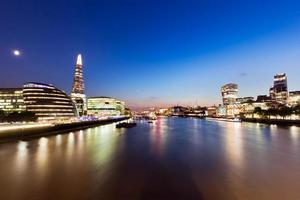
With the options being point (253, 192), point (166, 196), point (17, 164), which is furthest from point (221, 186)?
point (17, 164)

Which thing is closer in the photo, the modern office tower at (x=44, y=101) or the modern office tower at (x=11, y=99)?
the modern office tower at (x=44, y=101)

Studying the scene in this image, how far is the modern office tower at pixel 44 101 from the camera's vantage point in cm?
12100

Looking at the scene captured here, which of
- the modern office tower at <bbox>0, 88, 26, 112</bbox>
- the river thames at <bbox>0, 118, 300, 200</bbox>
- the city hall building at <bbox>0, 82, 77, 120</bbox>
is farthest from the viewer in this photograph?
the modern office tower at <bbox>0, 88, 26, 112</bbox>

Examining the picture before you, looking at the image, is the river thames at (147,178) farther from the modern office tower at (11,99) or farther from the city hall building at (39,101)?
the modern office tower at (11,99)

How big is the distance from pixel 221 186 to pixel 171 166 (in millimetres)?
7685

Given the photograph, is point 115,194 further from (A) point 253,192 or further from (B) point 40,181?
(A) point 253,192

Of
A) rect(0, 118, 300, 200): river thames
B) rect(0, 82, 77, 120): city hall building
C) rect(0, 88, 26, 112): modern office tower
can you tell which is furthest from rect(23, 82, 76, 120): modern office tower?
rect(0, 118, 300, 200): river thames

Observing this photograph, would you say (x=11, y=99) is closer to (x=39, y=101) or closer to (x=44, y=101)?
(x=39, y=101)

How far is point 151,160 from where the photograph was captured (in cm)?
2688

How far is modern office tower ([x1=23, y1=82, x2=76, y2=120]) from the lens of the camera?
397 ft

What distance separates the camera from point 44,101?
405 ft

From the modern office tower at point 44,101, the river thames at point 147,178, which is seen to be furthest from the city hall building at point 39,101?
the river thames at point 147,178

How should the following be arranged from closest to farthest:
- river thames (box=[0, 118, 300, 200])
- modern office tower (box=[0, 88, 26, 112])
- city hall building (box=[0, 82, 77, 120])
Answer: river thames (box=[0, 118, 300, 200]), city hall building (box=[0, 82, 77, 120]), modern office tower (box=[0, 88, 26, 112])

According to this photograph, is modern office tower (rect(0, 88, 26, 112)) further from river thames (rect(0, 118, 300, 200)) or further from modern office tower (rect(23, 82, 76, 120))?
river thames (rect(0, 118, 300, 200))
